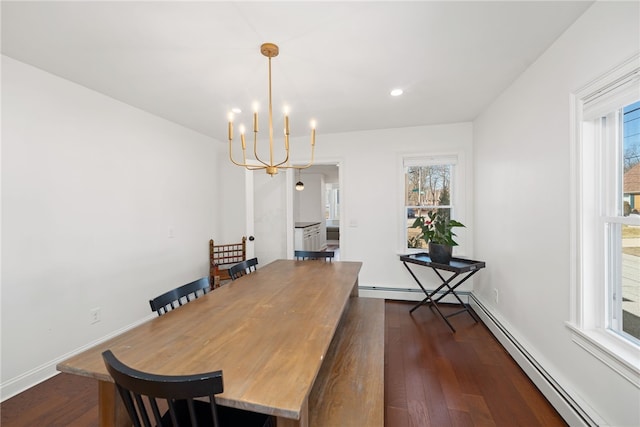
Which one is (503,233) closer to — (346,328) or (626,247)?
(626,247)

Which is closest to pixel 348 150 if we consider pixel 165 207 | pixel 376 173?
pixel 376 173

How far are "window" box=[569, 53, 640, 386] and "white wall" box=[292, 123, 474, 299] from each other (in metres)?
2.03

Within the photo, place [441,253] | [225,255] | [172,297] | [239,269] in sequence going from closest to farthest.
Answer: [172,297]
[239,269]
[441,253]
[225,255]

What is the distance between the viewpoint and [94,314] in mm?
2479

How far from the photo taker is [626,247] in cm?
141

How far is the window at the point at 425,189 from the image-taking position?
145 inches

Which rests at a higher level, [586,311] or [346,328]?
[586,311]

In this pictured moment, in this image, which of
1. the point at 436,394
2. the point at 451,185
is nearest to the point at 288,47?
the point at 436,394

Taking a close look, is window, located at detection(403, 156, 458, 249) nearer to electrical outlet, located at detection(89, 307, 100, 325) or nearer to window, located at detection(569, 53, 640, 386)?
window, located at detection(569, 53, 640, 386)

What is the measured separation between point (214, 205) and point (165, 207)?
35.0 inches

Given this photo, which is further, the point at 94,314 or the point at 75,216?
the point at 94,314

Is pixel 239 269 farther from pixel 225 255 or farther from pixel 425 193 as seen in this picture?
pixel 425 193

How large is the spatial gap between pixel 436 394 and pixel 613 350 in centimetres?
106

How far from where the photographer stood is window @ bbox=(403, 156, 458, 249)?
369 cm
